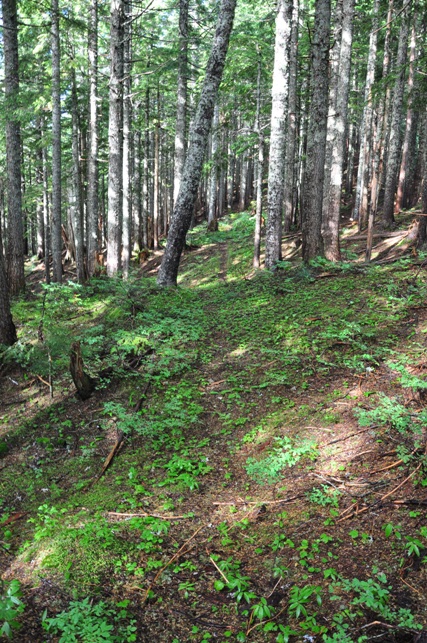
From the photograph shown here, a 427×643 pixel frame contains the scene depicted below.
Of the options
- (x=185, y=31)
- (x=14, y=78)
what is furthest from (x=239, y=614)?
(x=185, y=31)

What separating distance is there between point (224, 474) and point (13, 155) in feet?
35.3

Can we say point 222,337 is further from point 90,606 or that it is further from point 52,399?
point 90,606

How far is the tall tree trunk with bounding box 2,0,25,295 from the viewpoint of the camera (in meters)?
10.7

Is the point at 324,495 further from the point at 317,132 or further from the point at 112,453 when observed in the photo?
the point at 317,132

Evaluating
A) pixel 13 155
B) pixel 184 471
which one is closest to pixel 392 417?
pixel 184 471

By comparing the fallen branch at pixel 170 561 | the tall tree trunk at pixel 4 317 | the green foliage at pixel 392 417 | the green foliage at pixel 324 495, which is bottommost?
the fallen branch at pixel 170 561

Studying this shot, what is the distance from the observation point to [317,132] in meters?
10.4

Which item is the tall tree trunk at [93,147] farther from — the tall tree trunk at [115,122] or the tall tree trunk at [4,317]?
the tall tree trunk at [4,317]

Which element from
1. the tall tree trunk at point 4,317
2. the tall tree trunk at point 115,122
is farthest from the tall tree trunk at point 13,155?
the tall tree trunk at point 4,317

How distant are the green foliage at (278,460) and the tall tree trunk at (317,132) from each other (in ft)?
23.4

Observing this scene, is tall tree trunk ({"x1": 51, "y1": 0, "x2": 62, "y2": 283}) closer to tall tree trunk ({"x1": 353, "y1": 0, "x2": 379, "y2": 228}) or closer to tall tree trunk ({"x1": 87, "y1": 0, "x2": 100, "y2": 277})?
tall tree trunk ({"x1": 87, "y1": 0, "x2": 100, "y2": 277})

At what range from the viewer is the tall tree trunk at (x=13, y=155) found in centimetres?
1069

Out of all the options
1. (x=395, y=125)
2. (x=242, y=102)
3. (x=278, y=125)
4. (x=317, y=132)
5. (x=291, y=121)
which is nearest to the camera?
(x=317, y=132)

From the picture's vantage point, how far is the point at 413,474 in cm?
383
